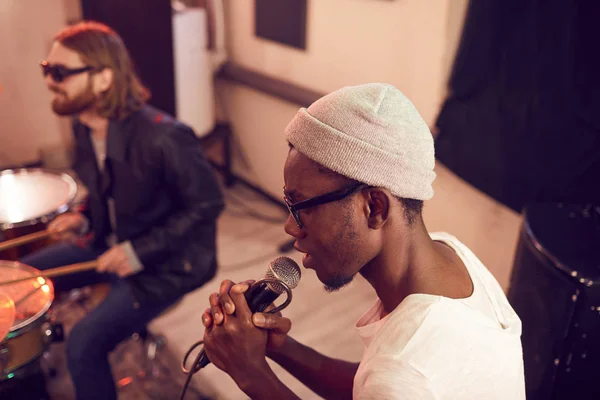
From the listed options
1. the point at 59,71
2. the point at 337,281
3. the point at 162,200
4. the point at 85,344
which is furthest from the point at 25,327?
the point at 337,281

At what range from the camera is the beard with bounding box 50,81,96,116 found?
7.29 feet

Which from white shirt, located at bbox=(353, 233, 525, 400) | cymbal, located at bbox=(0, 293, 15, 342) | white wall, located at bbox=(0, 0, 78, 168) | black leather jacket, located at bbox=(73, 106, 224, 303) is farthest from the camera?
white wall, located at bbox=(0, 0, 78, 168)

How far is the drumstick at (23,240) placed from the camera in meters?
2.25

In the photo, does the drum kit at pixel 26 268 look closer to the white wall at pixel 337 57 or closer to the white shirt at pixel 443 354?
the white shirt at pixel 443 354

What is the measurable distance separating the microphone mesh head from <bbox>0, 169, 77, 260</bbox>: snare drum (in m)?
1.46

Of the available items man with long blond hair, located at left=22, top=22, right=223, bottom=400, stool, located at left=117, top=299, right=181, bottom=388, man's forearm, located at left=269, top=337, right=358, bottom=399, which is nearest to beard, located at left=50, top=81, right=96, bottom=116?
man with long blond hair, located at left=22, top=22, right=223, bottom=400

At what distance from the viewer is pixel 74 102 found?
2229 mm

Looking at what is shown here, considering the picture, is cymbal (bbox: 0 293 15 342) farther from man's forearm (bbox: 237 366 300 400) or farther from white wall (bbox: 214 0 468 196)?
white wall (bbox: 214 0 468 196)

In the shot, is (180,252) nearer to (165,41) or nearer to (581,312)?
(581,312)

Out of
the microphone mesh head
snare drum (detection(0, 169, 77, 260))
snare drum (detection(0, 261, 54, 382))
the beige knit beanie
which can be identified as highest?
the beige knit beanie

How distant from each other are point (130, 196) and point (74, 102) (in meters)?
0.43

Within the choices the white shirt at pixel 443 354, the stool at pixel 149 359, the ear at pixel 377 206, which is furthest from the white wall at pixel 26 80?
the white shirt at pixel 443 354

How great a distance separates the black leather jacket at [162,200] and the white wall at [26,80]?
8.07 ft

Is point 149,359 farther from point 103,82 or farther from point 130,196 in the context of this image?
point 103,82
